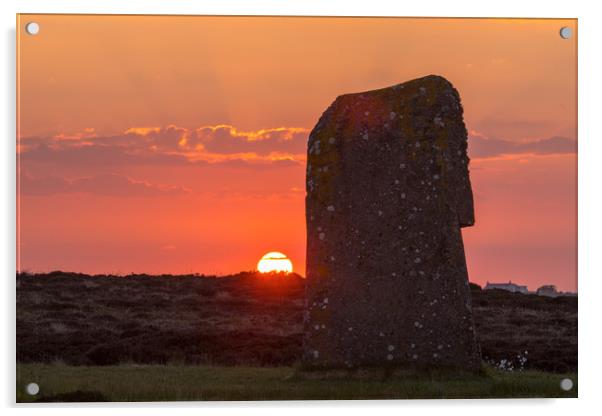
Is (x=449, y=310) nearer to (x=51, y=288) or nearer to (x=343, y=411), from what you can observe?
(x=343, y=411)

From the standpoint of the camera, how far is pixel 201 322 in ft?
96.5

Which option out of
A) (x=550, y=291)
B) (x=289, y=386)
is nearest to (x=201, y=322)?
(x=550, y=291)

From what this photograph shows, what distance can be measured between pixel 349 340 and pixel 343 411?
121 cm

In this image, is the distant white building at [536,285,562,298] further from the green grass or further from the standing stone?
the standing stone

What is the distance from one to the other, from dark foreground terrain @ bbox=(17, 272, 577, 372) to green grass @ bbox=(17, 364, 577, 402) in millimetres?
722

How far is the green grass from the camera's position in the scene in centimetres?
1798

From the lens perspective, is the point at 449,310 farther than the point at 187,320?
No

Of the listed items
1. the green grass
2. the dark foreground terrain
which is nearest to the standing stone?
the green grass

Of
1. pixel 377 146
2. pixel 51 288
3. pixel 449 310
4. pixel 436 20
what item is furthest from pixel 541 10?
pixel 51 288

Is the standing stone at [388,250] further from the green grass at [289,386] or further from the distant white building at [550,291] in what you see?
the distant white building at [550,291]

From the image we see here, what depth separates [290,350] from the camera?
2286 cm

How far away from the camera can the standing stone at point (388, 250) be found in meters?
18.5

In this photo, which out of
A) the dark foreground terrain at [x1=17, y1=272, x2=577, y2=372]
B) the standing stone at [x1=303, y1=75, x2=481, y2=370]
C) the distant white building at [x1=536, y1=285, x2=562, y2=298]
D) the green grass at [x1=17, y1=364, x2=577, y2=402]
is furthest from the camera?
the dark foreground terrain at [x1=17, y1=272, x2=577, y2=372]

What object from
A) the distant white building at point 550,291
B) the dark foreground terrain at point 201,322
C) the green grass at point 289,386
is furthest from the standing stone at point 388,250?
the distant white building at point 550,291
